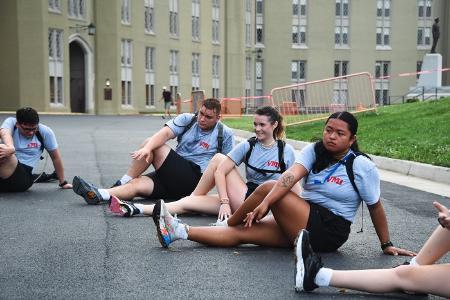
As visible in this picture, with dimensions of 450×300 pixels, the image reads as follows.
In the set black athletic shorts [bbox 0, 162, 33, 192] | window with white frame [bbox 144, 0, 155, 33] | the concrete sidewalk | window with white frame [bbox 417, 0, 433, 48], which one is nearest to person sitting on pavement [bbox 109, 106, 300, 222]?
black athletic shorts [bbox 0, 162, 33, 192]

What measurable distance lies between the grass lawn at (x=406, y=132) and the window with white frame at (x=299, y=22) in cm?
4777

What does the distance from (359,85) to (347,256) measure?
18362 mm

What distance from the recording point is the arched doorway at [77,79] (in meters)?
50.6

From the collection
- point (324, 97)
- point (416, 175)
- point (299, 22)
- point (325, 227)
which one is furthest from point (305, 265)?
point (299, 22)

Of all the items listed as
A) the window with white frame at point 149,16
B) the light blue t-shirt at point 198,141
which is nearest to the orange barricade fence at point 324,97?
the light blue t-shirt at point 198,141

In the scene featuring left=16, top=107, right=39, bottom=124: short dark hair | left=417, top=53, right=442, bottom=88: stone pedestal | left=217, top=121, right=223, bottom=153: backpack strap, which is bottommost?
left=217, top=121, right=223, bottom=153: backpack strap

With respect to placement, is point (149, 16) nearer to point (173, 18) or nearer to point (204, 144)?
point (173, 18)

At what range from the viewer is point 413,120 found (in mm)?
18984

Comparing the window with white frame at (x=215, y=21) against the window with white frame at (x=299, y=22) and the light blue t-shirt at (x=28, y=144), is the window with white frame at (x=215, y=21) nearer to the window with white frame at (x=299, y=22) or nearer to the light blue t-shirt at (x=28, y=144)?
the window with white frame at (x=299, y=22)

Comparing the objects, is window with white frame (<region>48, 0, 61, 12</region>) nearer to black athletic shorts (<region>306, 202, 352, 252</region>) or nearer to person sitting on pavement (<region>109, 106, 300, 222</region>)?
person sitting on pavement (<region>109, 106, 300, 222</region>)

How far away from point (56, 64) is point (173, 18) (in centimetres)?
1484

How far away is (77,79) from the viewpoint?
167 feet

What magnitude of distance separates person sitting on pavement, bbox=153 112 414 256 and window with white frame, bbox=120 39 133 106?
48.4m

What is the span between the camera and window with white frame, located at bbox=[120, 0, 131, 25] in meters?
53.0
